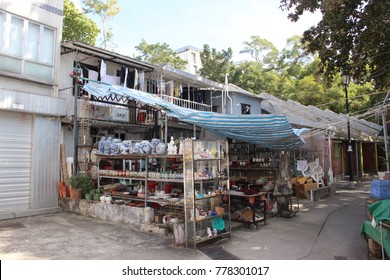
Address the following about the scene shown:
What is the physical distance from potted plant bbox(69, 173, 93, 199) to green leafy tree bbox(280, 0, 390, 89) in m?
8.67

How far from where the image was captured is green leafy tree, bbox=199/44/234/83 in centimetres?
2716

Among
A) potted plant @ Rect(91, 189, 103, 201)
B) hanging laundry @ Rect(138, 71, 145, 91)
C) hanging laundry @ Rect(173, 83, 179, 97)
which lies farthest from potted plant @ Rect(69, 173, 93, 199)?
hanging laundry @ Rect(173, 83, 179, 97)

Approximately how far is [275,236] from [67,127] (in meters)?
→ 8.54

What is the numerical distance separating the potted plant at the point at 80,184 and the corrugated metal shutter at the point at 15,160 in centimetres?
160

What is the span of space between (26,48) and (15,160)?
150 inches

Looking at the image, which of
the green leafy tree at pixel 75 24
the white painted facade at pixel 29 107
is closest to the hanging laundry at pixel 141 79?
the white painted facade at pixel 29 107

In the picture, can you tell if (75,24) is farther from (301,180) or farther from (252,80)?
(301,180)

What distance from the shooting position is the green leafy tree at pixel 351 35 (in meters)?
8.23

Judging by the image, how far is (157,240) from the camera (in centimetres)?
693

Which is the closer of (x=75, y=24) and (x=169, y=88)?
(x=169, y=88)

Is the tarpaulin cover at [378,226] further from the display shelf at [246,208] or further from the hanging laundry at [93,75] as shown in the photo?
the hanging laundry at [93,75]

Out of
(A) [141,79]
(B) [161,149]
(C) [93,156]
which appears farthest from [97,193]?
(A) [141,79]

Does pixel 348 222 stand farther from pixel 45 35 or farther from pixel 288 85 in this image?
pixel 288 85

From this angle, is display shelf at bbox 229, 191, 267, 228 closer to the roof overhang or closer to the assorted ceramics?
the assorted ceramics
